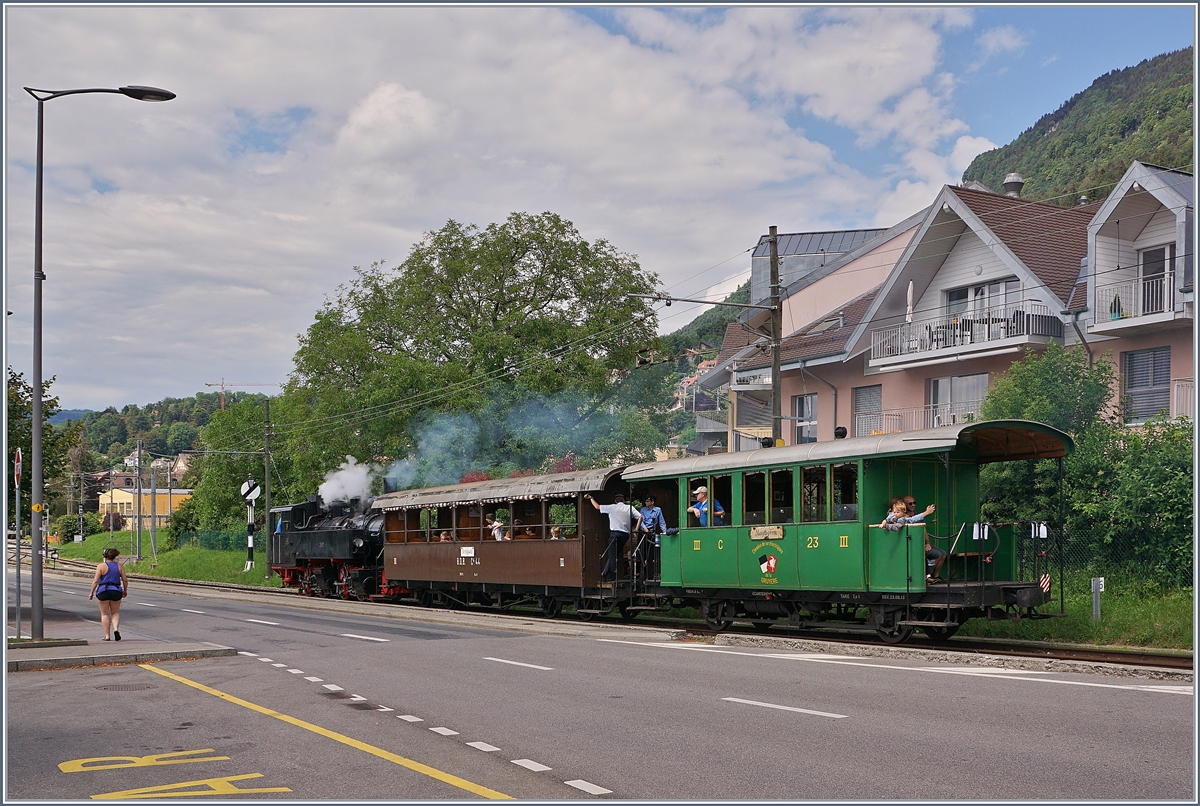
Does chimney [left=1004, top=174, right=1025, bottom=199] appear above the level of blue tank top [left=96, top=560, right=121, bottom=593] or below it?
above

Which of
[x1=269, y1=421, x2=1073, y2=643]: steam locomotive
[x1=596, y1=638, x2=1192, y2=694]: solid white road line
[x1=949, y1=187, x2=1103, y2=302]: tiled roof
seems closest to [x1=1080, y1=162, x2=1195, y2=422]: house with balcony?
[x1=949, y1=187, x2=1103, y2=302]: tiled roof

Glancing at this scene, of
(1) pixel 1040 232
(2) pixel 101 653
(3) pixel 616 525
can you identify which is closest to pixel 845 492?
(3) pixel 616 525

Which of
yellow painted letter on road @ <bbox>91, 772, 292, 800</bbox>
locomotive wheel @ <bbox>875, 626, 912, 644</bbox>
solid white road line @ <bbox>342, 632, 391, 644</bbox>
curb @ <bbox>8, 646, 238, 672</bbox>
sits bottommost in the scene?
solid white road line @ <bbox>342, 632, 391, 644</bbox>

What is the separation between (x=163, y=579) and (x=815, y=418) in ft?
119

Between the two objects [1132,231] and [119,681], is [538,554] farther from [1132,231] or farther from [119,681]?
[1132,231]

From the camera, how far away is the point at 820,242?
48.0 m

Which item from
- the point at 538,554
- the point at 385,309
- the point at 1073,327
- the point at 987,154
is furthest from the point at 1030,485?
the point at 987,154

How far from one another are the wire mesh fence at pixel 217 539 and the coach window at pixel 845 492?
181 ft

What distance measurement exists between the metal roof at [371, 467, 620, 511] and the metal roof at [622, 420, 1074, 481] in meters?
4.28

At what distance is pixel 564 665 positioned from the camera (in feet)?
48.0

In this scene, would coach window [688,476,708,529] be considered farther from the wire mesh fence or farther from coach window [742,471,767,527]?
the wire mesh fence

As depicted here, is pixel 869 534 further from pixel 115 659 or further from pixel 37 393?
pixel 37 393

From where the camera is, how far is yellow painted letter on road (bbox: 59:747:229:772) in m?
8.57

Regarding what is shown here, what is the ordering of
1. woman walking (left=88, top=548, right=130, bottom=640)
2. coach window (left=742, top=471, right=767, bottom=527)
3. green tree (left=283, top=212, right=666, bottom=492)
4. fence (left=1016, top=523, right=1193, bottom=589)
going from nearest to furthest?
fence (left=1016, top=523, right=1193, bottom=589)
coach window (left=742, top=471, right=767, bottom=527)
woman walking (left=88, top=548, right=130, bottom=640)
green tree (left=283, top=212, right=666, bottom=492)
